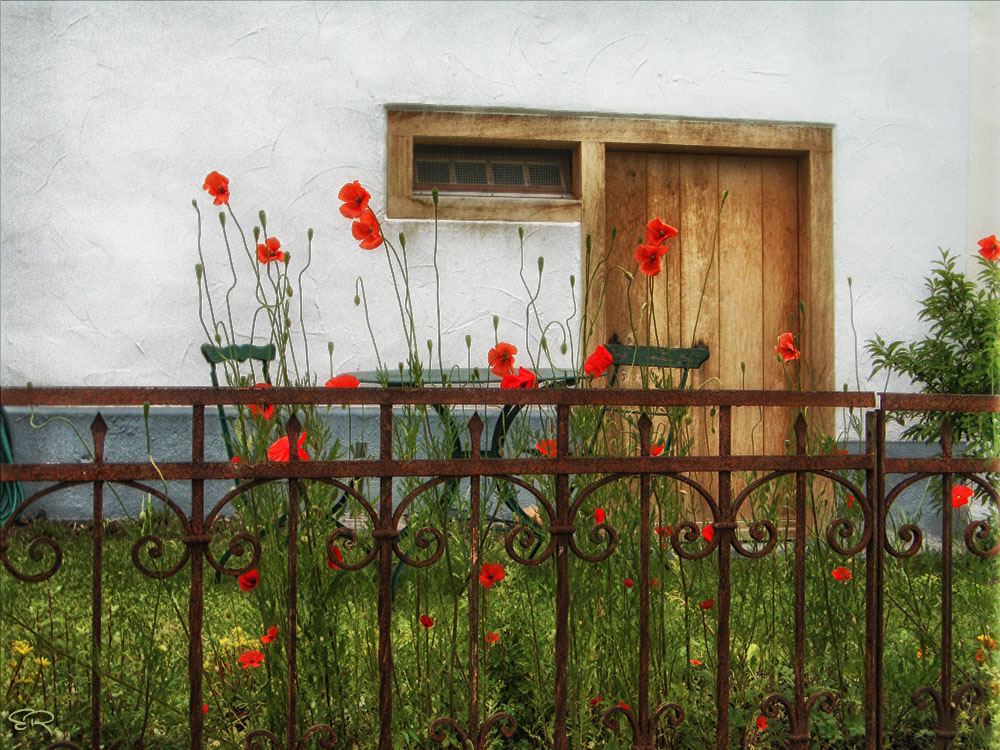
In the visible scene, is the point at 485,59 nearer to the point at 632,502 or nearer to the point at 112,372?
the point at 112,372

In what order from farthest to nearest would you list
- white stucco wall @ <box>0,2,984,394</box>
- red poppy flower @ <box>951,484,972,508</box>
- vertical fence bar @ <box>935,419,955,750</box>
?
1. white stucco wall @ <box>0,2,984,394</box>
2. red poppy flower @ <box>951,484,972,508</box>
3. vertical fence bar @ <box>935,419,955,750</box>

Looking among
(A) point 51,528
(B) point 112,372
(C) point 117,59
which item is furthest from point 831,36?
(A) point 51,528

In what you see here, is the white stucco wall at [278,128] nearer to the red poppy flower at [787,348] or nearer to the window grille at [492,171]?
the window grille at [492,171]

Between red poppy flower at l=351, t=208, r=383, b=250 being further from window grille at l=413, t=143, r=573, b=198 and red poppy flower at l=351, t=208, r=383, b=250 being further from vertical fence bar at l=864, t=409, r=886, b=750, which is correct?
window grille at l=413, t=143, r=573, b=198

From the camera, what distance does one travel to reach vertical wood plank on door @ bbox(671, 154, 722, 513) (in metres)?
4.99

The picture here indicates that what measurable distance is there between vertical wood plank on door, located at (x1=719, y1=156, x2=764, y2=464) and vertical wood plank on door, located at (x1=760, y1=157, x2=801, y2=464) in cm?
4

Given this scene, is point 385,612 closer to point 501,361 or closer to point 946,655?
point 501,361

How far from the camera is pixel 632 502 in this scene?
210 cm

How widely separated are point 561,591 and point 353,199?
3.34 ft

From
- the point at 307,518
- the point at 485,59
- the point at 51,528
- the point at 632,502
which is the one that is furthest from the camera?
the point at 485,59

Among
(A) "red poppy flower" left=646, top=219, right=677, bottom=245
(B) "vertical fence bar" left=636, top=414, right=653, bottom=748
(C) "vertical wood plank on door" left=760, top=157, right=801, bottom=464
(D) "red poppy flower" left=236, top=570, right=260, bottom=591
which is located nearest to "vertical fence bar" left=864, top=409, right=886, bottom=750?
(B) "vertical fence bar" left=636, top=414, right=653, bottom=748

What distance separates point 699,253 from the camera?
502 cm

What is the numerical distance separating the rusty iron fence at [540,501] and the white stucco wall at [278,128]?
2.87 m

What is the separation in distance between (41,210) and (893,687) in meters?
4.22
